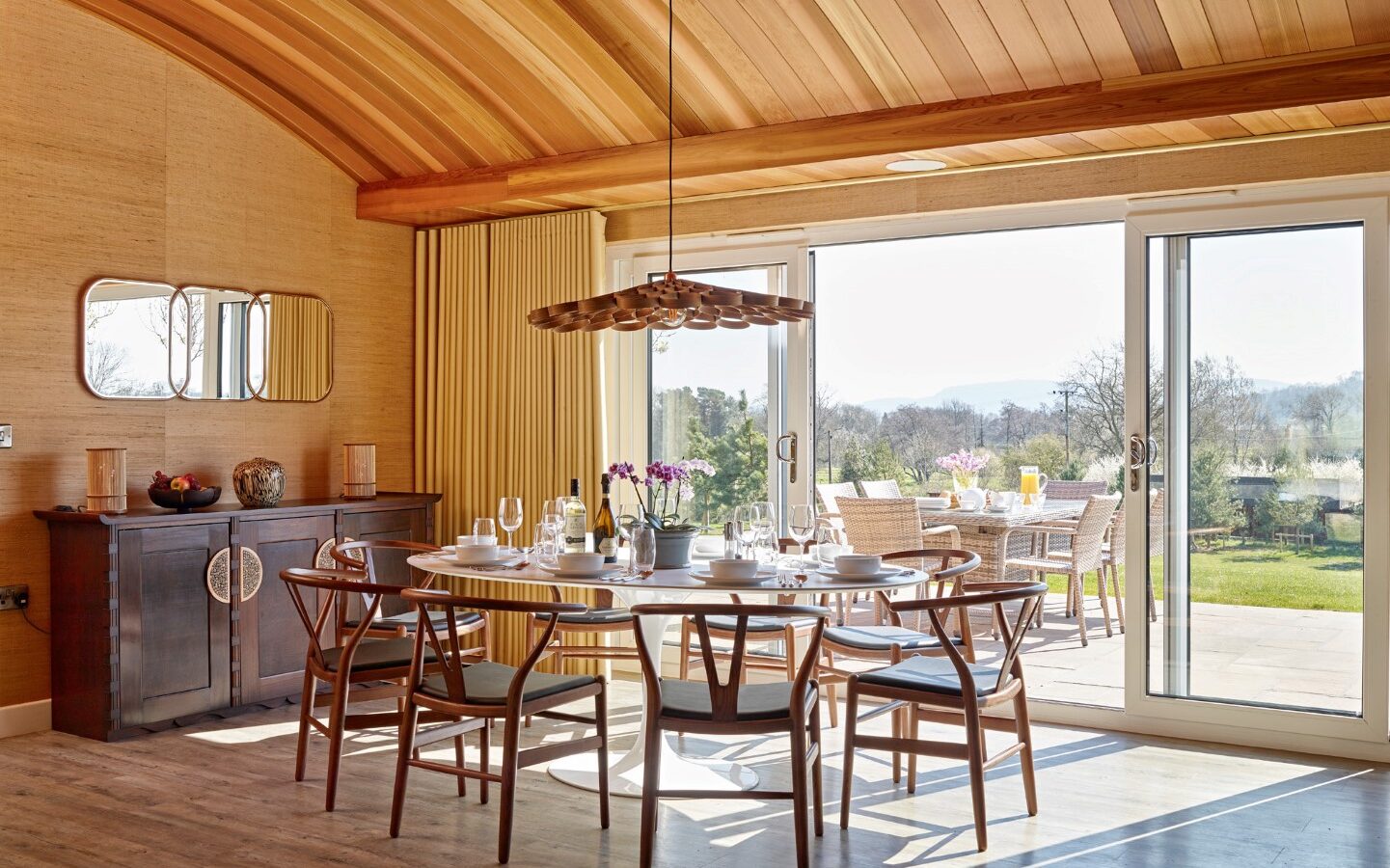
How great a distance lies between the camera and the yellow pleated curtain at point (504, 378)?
599cm

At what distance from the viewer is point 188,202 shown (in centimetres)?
549

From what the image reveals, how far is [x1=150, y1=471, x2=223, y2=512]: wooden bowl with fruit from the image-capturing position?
5.10 meters

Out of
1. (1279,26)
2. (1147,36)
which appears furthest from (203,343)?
(1279,26)

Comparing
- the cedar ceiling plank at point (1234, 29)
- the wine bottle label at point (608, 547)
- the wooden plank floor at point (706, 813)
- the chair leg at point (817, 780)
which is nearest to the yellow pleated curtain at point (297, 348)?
the wooden plank floor at point (706, 813)

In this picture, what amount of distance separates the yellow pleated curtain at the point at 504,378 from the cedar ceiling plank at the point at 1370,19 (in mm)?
3384

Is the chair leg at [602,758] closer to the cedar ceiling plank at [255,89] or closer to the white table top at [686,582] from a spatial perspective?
the white table top at [686,582]

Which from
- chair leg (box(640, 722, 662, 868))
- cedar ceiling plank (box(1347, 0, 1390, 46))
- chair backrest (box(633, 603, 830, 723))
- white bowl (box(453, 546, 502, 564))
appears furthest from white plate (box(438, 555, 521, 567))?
cedar ceiling plank (box(1347, 0, 1390, 46))

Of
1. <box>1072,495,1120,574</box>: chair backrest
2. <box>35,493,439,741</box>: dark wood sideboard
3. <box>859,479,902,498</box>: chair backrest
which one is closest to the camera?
<box>35,493,439,741</box>: dark wood sideboard

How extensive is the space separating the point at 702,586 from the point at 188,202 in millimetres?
3370

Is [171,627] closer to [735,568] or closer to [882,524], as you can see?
[735,568]

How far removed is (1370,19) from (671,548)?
8.98 feet

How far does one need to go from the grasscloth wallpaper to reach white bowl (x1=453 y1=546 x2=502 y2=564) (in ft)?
6.93

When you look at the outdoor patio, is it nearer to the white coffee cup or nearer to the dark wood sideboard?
the white coffee cup

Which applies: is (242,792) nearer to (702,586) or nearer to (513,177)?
(702,586)
